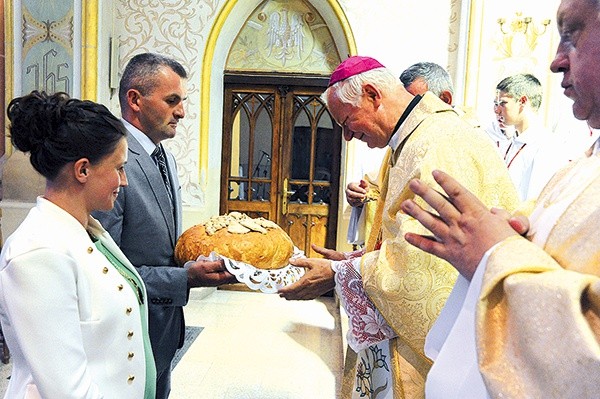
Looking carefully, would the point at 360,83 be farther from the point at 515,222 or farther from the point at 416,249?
the point at 515,222

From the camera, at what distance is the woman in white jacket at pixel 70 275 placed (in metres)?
1.23

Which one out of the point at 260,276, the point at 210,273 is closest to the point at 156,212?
the point at 210,273

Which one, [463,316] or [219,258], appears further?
[219,258]

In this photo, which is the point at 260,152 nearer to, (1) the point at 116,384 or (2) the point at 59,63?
(2) the point at 59,63

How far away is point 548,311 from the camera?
0.80 m

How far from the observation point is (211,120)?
18.8ft

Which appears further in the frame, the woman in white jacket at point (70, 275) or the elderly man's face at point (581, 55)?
the woman in white jacket at point (70, 275)

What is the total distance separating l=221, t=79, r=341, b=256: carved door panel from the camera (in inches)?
240

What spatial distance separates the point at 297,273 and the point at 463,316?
104cm

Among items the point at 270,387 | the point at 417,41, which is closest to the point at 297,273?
the point at 270,387

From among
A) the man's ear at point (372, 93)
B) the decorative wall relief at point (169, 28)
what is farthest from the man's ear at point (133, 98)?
the decorative wall relief at point (169, 28)

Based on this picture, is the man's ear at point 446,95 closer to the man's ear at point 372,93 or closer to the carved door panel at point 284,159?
the man's ear at point 372,93

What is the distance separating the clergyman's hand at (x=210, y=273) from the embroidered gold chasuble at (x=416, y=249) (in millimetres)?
463

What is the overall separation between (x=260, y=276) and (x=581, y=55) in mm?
1222
